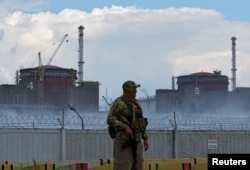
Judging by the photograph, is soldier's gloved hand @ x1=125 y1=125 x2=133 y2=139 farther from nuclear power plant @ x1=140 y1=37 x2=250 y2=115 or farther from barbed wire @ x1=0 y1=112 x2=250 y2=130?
nuclear power plant @ x1=140 y1=37 x2=250 y2=115

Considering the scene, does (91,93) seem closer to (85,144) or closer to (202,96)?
(202,96)

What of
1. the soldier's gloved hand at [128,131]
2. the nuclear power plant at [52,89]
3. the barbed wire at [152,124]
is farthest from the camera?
the nuclear power plant at [52,89]

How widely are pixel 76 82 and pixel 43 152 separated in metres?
85.5

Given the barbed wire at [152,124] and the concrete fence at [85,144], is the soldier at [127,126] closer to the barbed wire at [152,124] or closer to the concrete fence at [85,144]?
the concrete fence at [85,144]

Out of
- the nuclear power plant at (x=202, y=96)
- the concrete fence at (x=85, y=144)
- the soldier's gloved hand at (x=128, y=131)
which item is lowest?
the concrete fence at (x=85, y=144)

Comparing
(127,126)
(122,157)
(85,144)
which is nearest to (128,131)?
(127,126)

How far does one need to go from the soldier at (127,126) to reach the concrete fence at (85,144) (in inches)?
716

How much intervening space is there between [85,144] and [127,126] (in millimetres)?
19132

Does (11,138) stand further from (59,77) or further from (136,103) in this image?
(59,77)

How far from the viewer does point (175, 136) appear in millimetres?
29297

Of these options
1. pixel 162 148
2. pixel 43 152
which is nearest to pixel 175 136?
pixel 162 148

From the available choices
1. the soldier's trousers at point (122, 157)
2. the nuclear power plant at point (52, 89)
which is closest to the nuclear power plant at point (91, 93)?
the nuclear power plant at point (52, 89)

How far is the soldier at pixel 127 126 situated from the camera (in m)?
9.84

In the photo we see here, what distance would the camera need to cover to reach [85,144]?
Result: 28734 millimetres
